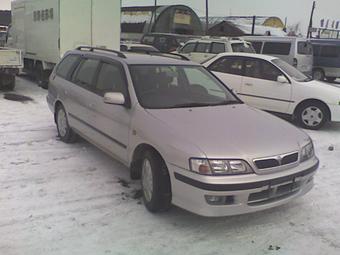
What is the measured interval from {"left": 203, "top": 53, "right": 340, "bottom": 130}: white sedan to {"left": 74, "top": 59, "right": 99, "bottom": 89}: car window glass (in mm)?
4260

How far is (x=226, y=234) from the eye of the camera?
3863 mm

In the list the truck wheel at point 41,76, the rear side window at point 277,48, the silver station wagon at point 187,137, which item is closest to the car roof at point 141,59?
the silver station wagon at point 187,137

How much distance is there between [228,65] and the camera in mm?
9648

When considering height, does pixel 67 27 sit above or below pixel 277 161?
above

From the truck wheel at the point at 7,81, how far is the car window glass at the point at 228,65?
19.5 ft

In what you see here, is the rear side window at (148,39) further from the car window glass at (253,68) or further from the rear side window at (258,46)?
the car window glass at (253,68)

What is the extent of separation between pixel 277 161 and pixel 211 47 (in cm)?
1136

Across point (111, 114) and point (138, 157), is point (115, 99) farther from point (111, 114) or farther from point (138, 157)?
point (138, 157)

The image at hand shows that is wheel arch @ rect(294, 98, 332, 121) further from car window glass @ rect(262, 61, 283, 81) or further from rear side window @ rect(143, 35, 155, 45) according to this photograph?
rear side window @ rect(143, 35, 155, 45)

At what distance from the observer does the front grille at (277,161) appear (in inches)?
145

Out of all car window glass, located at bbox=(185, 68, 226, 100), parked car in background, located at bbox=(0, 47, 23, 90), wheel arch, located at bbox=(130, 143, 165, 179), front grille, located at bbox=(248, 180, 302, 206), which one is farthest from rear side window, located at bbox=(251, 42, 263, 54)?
front grille, located at bbox=(248, 180, 302, 206)

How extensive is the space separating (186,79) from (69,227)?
2351 millimetres

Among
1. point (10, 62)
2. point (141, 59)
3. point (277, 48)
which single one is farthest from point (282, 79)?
point (277, 48)

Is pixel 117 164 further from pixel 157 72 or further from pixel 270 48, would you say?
pixel 270 48
